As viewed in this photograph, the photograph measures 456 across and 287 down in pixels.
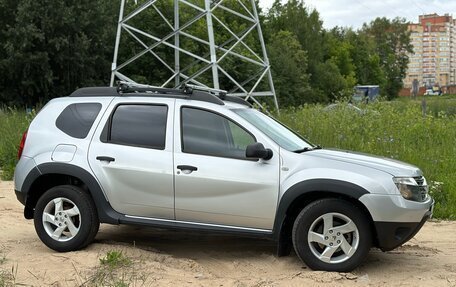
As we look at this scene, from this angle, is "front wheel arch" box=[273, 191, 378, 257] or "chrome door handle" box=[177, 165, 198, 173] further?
"chrome door handle" box=[177, 165, 198, 173]

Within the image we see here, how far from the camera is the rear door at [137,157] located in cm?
653

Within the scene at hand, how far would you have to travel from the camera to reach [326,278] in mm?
5852

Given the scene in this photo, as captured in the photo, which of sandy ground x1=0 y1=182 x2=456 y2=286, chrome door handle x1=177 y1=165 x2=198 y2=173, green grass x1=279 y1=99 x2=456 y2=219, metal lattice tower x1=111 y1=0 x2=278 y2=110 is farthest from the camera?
metal lattice tower x1=111 y1=0 x2=278 y2=110

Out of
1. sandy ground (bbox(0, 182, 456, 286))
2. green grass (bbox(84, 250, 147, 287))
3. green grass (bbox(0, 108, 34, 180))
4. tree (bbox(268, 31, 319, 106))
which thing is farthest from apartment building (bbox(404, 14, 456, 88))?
green grass (bbox(84, 250, 147, 287))

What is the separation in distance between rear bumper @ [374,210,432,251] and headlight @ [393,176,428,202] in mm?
250

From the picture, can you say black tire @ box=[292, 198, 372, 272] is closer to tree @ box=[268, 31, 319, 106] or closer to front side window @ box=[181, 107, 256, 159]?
front side window @ box=[181, 107, 256, 159]

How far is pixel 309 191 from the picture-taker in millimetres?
6062

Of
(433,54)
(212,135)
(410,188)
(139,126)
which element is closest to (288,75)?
(139,126)

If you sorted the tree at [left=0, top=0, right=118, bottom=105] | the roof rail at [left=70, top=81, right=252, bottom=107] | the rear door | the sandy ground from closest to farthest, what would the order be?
1. the sandy ground
2. the rear door
3. the roof rail at [left=70, top=81, right=252, bottom=107]
4. the tree at [left=0, top=0, right=118, bottom=105]

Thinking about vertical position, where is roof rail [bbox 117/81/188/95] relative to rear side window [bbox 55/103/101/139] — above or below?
above

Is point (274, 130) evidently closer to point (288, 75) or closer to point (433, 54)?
point (288, 75)

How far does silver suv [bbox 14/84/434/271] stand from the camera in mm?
6043

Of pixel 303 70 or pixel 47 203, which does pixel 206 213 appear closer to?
pixel 47 203

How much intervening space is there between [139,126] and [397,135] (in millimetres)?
7747
